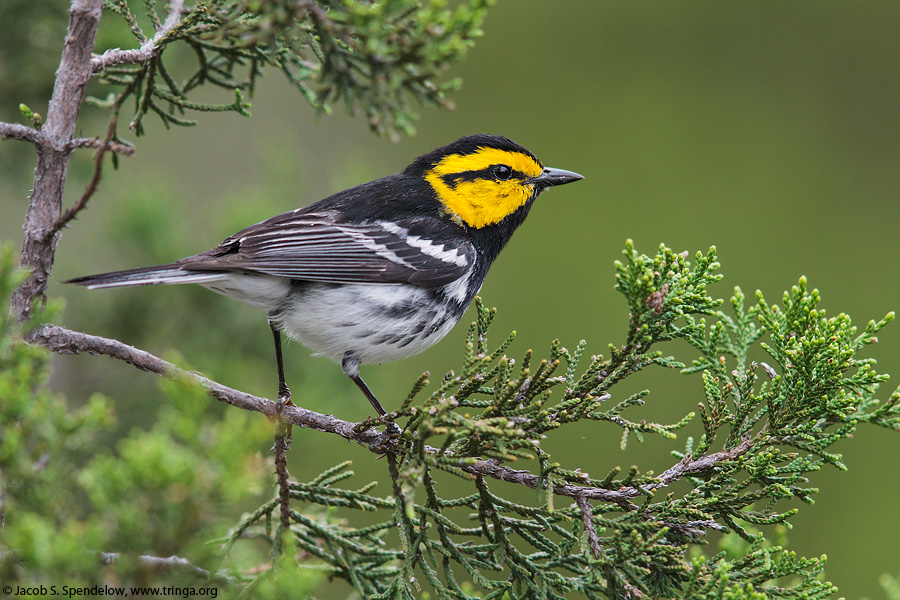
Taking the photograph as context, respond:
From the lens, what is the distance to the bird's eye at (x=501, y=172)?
3477 millimetres

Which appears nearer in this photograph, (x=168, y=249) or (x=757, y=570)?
(x=757, y=570)

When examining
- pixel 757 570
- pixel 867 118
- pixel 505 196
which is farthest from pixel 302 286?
pixel 867 118

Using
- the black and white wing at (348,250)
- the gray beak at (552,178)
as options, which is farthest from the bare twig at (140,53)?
the gray beak at (552,178)

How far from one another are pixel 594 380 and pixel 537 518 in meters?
0.44

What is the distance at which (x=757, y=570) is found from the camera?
207 centimetres

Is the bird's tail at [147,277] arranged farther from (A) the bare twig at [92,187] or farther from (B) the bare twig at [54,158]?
(A) the bare twig at [92,187]

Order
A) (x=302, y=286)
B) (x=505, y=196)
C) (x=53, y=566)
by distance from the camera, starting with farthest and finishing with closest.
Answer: (x=505, y=196)
(x=302, y=286)
(x=53, y=566)

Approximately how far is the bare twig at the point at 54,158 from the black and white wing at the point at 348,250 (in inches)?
27.8

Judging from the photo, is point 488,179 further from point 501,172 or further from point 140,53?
point 140,53

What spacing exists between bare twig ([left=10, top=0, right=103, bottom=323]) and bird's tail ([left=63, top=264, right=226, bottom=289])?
0.12m

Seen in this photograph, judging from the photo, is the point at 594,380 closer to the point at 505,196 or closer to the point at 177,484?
the point at 177,484

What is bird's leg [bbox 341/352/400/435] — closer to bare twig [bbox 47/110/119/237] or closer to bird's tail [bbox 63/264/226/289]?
bird's tail [bbox 63/264/226/289]

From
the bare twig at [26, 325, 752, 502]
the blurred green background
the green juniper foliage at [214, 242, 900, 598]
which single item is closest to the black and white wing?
the bare twig at [26, 325, 752, 502]

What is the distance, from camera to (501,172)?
137 inches
